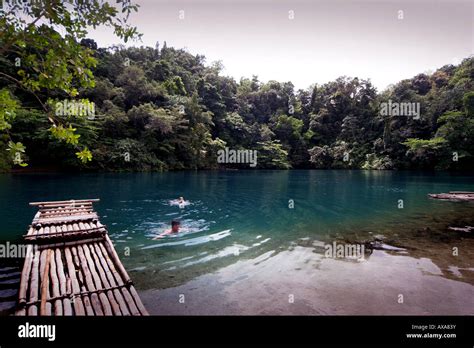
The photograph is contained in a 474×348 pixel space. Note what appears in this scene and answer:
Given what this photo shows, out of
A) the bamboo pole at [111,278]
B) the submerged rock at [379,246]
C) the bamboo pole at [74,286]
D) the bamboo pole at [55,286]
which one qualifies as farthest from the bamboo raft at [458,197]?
the bamboo pole at [55,286]

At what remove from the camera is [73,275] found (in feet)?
15.6

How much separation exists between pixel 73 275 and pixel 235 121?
Answer: 49526 millimetres

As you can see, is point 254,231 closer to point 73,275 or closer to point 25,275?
point 73,275

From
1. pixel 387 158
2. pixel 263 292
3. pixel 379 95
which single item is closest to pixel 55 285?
pixel 263 292

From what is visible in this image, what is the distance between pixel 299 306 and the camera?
17.3 feet

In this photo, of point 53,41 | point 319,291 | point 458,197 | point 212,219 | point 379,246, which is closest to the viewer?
point 53,41

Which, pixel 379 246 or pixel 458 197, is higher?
pixel 458 197

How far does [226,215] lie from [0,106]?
1112 cm

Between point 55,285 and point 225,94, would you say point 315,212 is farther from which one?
point 225,94

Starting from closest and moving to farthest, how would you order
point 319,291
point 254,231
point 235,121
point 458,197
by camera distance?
point 319,291, point 254,231, point 458,197, point 235,121

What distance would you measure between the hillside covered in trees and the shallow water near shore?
12.6 meters

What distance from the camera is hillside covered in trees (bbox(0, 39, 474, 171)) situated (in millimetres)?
32406

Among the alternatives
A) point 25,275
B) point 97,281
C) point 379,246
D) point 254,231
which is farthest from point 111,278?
point 379,246
